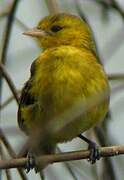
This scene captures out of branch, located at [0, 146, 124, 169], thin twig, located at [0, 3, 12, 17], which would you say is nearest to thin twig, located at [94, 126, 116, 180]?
branch, located at [0, 146, 124, 169]

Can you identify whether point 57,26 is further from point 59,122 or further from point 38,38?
point 59,122

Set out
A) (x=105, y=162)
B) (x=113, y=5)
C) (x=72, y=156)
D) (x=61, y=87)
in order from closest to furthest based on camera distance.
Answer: (x=72, y=156) → (x=105, y=162) → (x=61, y=87) → (x=113, y=5)

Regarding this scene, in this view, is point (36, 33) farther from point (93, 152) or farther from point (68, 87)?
point (93, 152)

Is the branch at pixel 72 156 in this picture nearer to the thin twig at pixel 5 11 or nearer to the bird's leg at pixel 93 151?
the bird's leg at pixel 93 151

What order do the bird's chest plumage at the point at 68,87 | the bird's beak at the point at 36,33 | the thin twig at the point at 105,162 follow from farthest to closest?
the bird's beak at the point at 36,33, the bird's chest plumage at the point at 68,87, the thin twig at the point at 105,162

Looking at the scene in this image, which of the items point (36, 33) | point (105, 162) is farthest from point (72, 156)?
point (36, 33)

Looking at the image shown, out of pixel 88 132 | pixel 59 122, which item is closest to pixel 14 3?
pixel 88 132

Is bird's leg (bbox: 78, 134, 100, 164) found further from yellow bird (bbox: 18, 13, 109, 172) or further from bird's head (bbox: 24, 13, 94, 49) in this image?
bird's head (bbox: 24, 13, 94, 49)

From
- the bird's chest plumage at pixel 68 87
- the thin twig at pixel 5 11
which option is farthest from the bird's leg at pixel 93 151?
the thin twig at pixel 5 11
